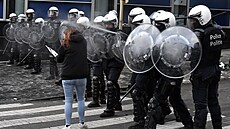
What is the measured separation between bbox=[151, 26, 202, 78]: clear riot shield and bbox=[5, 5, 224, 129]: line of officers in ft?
0.44

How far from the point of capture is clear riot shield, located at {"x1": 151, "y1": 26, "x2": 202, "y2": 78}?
639 centimetres

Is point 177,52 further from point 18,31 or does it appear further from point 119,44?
point 18,31

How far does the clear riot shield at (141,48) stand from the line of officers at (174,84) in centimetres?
26

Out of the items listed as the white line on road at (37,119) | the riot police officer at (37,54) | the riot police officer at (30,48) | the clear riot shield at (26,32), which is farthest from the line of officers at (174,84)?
the riot police officer at (30,48)

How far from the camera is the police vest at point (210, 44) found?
6406 millimetres

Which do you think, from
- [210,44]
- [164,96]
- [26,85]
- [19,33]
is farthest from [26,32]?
[210,44]

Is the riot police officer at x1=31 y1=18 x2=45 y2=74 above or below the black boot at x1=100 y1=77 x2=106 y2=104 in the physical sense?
above

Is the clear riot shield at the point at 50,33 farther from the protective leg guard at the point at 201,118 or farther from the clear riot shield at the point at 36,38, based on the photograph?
the protective leg guard at the point at 201,118

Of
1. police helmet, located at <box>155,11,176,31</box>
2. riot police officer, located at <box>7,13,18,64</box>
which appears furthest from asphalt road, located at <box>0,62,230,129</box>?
riot police officer, located at <box>7,13,18,64</box>

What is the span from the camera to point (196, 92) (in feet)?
21.7

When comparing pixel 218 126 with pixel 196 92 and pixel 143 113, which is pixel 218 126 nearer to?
pixel 196 92

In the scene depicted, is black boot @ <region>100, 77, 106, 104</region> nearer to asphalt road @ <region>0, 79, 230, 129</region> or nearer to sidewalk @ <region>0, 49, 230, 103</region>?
asphalt road @ <region>0, 79, 230, 129</region>

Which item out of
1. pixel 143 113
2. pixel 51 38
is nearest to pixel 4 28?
pixel 51 38

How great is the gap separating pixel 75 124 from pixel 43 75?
Result: 607 cm
